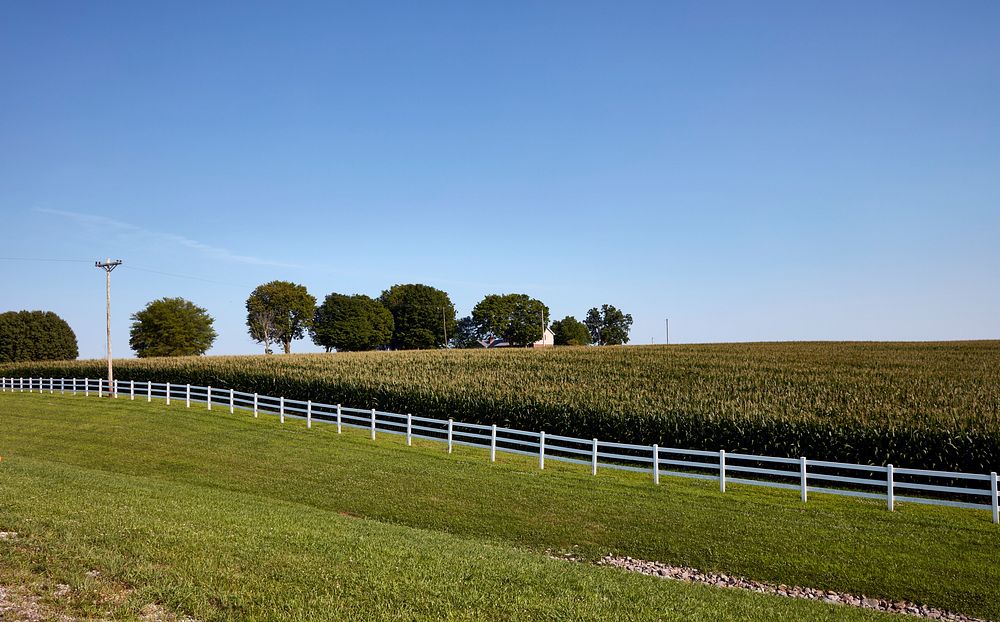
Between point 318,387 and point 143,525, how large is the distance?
2720 cm

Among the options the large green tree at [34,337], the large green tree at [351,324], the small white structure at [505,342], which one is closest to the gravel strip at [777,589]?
the large green tree at [351,324]

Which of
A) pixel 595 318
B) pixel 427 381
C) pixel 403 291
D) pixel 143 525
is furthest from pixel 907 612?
pixel 595 318

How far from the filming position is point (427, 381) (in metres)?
32.1

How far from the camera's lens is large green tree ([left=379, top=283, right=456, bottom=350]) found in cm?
10494

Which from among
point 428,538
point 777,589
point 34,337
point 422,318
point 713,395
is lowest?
point 777,589

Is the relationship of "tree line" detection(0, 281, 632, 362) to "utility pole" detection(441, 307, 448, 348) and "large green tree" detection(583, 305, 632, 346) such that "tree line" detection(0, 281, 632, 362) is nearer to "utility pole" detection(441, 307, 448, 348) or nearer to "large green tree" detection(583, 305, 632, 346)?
"utility pole" detection(441, 307, 448, 348)


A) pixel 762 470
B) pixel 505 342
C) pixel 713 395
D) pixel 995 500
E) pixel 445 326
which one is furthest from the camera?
pixel 505 342

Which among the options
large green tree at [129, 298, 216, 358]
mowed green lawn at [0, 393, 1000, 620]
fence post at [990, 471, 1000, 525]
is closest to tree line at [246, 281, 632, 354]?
large green tree at [129, 298, 216, 358]

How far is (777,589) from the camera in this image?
31.7ft

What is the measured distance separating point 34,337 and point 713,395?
3533 inches

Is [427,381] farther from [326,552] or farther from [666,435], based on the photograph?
[326,552]

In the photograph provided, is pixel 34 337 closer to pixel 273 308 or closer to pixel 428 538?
pixel 273 308

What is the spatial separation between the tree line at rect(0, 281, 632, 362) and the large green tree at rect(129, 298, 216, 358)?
0.39 feet

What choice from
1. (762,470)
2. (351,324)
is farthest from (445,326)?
(762,470)
